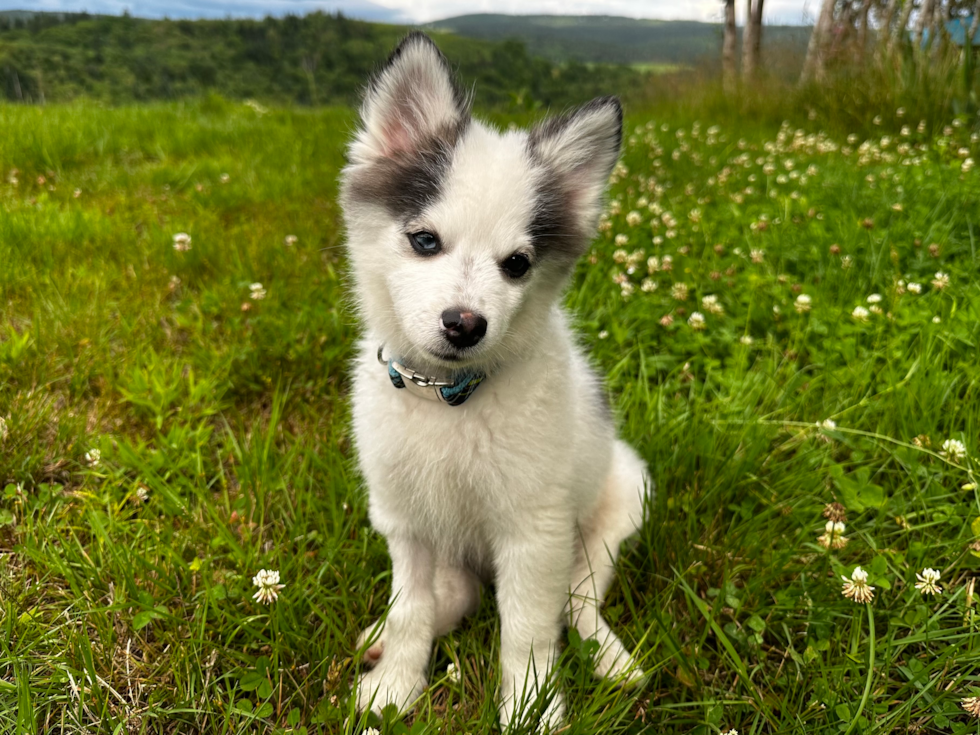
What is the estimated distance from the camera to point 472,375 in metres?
1.89

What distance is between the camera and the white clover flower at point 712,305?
3.24m

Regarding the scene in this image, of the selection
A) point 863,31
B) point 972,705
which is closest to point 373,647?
point 972,705

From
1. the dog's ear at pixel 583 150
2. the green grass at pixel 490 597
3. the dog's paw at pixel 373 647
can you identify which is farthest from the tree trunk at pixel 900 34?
the dog's paw at pixel 373 647

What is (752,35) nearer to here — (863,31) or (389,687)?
(863,31)

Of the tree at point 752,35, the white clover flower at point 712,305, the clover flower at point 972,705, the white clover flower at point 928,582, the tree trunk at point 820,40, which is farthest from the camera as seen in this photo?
the tree at point 752,35

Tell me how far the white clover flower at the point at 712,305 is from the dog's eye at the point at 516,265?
176cm

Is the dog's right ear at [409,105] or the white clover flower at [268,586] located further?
the dog's right ear at [409,105]

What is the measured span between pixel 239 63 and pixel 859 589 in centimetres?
3098

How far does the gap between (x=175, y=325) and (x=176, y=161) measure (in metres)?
4.14

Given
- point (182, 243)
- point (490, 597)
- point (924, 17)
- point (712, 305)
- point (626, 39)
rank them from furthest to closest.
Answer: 1. point (626, 39)
2. point (924, 17)
3. point (182, 243)
4. point (712, 305)
5. point (490, 597)

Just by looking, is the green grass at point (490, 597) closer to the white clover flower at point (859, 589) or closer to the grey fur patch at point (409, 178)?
the white clover flower at point (859, 589)

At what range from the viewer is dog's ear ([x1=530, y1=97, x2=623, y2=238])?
6.44 feet

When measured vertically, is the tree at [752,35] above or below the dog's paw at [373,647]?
above

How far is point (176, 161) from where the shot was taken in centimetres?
660
